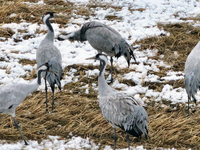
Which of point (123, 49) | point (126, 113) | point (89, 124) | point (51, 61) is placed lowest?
point (89, 124)

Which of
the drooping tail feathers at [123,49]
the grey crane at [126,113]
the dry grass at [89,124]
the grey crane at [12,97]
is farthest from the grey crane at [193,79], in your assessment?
the grey crane at [12,97]

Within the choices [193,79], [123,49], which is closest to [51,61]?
[123,49]

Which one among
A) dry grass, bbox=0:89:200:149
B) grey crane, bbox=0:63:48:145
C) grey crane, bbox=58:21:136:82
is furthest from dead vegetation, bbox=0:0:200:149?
grey crane, bbox=58:21:136:82

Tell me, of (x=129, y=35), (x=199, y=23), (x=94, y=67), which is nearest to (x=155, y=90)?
(x=94, y=67)

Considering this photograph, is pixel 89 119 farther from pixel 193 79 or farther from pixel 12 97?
pixel 193 79

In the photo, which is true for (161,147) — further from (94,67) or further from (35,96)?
(94,67)

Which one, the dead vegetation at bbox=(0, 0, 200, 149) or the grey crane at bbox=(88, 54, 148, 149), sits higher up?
the grey crane at bbox=(88, 54, 148, 149)

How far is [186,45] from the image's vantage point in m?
6.82

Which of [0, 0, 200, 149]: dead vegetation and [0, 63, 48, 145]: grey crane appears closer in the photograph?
[0, 63, 48, 145]: grey crane

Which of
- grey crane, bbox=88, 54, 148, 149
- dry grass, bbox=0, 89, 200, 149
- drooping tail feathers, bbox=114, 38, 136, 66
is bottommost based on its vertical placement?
dry grass, bbox=0, 89, 200, 149

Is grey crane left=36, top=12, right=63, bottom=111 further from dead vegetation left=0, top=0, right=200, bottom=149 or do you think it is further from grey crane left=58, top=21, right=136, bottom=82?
grey crane left=58, top=21, right=136, bottom=82

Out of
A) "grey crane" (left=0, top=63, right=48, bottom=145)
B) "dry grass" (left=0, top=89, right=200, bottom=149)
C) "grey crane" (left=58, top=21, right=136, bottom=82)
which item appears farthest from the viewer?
"grey crane" (left=58, top=21, right=136, bottom=82)

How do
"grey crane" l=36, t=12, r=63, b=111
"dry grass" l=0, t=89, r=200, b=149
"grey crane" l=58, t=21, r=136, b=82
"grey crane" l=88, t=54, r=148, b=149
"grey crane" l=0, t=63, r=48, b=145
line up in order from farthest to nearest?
1. "grey crane" l=58, t=21, r=136, b=82
2. "grey crane" l=36, t=12, r=63, b=111
3. "dry grass" l=0, t=89, r=200, b=149
4. "grey crane" l=0, t=63, r=48, b=145
5. "grey crane" l=88, t=54, r=148, b=149

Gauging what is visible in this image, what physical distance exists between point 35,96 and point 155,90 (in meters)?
1.92
